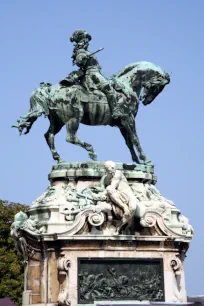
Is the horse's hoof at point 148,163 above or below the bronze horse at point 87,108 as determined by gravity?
below

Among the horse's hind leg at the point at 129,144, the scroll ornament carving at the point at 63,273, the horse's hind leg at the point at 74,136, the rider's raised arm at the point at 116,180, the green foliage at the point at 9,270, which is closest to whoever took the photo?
the scroll ornament carving at the point at 63,273

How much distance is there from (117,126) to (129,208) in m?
3.50

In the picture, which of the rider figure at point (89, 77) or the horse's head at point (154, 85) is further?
the horse's head at point (154, 85)

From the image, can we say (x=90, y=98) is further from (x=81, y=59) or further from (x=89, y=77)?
(x=81, y=59)

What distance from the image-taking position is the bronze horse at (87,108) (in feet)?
65.2

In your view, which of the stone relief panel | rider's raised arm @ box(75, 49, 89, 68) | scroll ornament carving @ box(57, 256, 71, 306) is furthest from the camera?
rider's raised arm @ box(75, 49, 89, 68)

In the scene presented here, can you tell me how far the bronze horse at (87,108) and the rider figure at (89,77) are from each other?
173mm

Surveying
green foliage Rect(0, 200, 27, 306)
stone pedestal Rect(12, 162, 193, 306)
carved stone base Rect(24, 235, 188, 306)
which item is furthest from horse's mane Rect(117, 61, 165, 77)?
green foliage Rect(0, 200, 27, 306)

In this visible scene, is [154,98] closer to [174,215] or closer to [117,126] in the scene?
[117,126]

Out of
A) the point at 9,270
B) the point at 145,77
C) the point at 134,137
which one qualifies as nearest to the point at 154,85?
the point at 145,77

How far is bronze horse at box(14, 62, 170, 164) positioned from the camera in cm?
1986

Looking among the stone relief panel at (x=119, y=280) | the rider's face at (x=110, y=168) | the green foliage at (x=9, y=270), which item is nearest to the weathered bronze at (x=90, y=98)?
the rider's face at (x=110, y=168)

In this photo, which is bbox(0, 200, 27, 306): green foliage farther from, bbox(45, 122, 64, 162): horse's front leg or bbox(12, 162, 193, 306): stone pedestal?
bbox(12, 162, 193, 306): stone pedestal

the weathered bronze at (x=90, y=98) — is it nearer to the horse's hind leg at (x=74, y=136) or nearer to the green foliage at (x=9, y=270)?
the horse's hind leg at (x=74, y=136)
